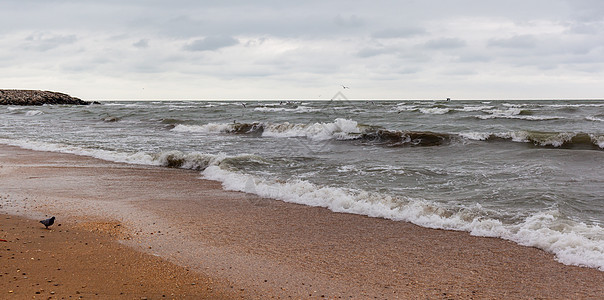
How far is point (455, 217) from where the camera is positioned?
5664mm

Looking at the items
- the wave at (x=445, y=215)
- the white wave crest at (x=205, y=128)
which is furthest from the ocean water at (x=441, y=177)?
the white wave crest at (x=205, y=128)

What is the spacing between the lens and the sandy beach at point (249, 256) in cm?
363

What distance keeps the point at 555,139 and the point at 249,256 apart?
1298 cm

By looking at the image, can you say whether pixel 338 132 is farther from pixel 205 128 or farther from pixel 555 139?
pixel 205 128

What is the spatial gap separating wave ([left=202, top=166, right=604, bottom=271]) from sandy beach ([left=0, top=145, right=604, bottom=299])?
0.18 m

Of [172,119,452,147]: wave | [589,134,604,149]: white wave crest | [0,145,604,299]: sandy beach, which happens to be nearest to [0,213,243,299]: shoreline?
[0,145,604,299]: sandy beach

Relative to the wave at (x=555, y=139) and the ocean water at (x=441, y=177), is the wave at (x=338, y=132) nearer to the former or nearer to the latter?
the ocean water at (x=441, y=177)

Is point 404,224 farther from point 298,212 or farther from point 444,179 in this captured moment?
point 444,179

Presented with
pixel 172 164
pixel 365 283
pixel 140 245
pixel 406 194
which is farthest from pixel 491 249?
pixel 172 164

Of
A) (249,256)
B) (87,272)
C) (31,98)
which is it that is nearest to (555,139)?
(249,256)

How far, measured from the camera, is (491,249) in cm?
469

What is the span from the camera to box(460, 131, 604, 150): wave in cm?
1384

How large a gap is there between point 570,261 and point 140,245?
13.7ft

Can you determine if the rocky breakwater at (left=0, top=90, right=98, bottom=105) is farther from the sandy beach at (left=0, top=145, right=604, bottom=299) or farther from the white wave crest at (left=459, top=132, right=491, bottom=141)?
the sandy beach at (left=0, top=145, right=604, bottom=299)
